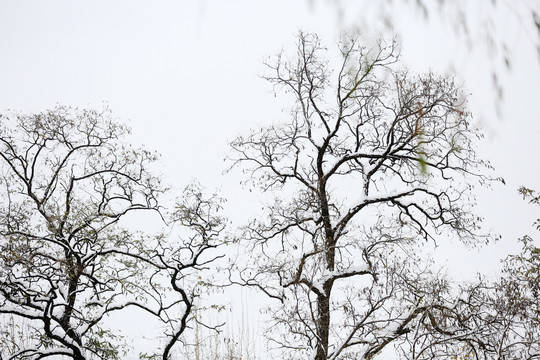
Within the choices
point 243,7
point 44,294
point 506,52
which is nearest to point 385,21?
point 506,52

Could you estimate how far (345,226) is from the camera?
478 inches

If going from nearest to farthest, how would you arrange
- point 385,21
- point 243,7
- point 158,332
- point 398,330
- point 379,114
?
point 385,21
point 243,7
point 398,330
point 158,332
point 379,114

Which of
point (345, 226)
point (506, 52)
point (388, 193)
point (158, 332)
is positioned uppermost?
point (388, 193)

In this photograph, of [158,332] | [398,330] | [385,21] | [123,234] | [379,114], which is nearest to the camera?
[385,21]

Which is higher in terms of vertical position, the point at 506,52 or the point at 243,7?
the point at 243,7

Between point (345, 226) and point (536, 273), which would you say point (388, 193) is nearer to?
point (345, 226)

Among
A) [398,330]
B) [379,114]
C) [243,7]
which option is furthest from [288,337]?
[243,7]

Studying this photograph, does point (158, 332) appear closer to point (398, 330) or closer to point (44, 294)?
point (44, 294)

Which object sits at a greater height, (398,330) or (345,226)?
(345,226)

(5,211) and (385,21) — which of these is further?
(5,211)

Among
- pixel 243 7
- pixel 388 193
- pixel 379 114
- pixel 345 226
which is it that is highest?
pixel 379 114

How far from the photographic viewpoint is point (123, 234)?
1209 cm

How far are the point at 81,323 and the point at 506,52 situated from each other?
36.4ft

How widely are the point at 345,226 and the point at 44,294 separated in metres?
7.39
